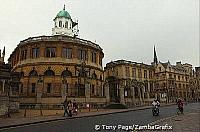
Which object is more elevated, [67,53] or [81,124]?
[67,53]

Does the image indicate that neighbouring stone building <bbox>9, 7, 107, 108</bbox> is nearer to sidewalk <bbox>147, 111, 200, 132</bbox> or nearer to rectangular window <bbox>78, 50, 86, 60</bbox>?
rectangular window <bbox>78, 50, 86, 60</bbox>

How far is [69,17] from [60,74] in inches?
1173

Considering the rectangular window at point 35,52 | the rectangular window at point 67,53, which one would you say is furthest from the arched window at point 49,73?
the rectangular window at point 35,52

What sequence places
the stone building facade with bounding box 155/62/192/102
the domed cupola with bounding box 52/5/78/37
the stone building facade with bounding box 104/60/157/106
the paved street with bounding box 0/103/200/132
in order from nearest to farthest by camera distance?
the paved street with bounding box 0/103/200/132, the stone building facade with bounding box 104/60/157/106, the domed cupola with bounding box 52/5/78/37, the stone building facade with bounding box 155/62/192/102

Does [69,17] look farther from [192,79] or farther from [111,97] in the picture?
[192,79]

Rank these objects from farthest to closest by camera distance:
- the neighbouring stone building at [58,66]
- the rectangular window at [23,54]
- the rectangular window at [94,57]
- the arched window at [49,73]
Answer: the rectangular window at [94,57], the rectangular window at [23,54], the arched window at [49,73], the neighbouring stone building at [58,66]

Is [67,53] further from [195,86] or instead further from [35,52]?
[195,86]

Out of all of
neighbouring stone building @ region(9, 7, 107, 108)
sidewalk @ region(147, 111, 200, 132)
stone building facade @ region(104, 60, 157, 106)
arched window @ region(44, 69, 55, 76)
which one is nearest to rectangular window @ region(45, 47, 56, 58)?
neighbouring stone building @ region(9, 7, 107, 108)

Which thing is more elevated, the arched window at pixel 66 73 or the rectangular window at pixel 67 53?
the rectangular window at pixel 67 53

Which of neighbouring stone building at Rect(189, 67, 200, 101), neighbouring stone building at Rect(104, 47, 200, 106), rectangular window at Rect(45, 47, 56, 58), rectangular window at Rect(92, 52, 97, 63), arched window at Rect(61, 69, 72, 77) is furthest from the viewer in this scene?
neighbouring stone building at Rect(189, 67, 200, 101)

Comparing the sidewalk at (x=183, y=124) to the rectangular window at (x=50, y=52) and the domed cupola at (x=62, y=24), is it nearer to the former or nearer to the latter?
the rectangular window at (x=50, y=52)

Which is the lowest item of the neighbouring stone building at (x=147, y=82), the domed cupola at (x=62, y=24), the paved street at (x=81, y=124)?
the paved street at (x=81, y=124)

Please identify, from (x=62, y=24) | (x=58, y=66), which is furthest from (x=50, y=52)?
(x=62, y=24)

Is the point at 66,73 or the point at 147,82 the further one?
the point at 147,82
